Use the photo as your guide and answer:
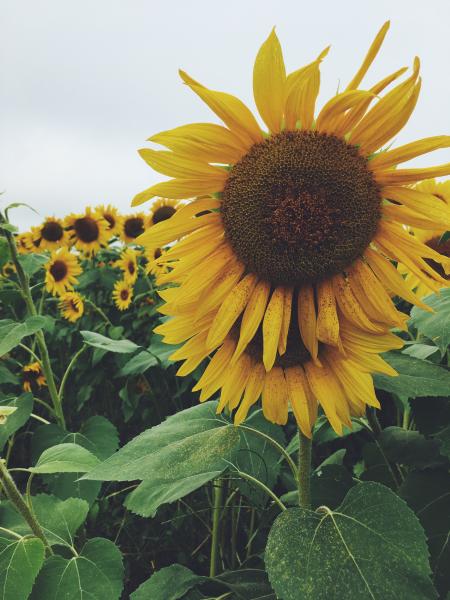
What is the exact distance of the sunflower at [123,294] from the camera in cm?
328

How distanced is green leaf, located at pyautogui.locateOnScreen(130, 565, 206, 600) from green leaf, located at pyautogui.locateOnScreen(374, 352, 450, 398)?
534mm

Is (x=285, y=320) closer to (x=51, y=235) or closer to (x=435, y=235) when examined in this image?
(x=435, y=235)

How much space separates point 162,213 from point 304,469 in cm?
284

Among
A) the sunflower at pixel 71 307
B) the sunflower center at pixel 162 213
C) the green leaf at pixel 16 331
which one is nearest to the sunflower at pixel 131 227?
the sunflower center at pixel 162 213

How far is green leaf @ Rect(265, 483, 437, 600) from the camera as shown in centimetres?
79

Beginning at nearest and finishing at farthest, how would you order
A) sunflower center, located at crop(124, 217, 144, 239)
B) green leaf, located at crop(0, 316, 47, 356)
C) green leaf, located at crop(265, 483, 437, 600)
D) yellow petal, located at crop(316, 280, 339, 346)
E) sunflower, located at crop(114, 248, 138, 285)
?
green leaf, located at crop(265, 483, 437, 600) < yellow petal, located at crop(316, 280, 339, 346) < green leaf, located at crop(0, 316, 47, 356) < sunflower, located at crop(114, 248, 138, 285) < sunflower center, located at crop(124, 217, 144, 239)

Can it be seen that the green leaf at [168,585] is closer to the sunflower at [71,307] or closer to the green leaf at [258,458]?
the green leaf at [258,458]

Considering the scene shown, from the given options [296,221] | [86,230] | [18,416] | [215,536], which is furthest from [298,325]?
[86,230]

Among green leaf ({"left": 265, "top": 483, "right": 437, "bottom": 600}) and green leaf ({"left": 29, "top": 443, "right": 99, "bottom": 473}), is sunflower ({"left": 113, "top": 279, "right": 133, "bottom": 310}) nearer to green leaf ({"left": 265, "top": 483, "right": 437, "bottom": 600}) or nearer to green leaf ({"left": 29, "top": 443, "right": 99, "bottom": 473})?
green leaf ({"left": 29, "top": 443, "right": 99, "bottom": 473})

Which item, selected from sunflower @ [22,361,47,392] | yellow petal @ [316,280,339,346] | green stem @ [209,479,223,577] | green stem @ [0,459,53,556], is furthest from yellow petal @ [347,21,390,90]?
sunflower @ [22,361,47,392]

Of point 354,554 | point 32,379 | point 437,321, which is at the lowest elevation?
point 32,379

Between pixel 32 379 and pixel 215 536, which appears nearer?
pixel 215 536

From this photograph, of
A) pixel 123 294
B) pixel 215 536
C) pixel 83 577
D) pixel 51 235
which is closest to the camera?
pixel 83 577

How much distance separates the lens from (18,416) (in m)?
1.61
